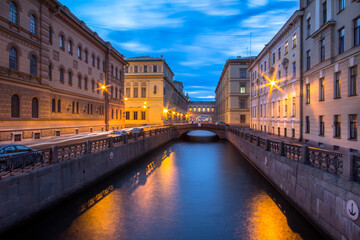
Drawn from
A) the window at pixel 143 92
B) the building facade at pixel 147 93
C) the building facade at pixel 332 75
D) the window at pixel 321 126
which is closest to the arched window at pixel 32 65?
the building facade at pixel 332 75

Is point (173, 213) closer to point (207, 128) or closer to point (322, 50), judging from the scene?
point (322, 50)

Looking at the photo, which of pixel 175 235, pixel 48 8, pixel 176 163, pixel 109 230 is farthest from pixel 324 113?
pixel 48 8

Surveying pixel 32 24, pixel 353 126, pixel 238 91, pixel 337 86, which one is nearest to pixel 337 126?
pixel 353 126

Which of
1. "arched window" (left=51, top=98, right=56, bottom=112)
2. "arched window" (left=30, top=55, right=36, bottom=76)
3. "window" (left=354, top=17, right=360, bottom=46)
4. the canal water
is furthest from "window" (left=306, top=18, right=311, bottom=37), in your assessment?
"arched window" (left=51, top=98, right=56, bottom=112)

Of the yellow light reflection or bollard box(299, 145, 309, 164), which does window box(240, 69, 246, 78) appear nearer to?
the yellow light reflection

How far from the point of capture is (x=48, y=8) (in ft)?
81.6

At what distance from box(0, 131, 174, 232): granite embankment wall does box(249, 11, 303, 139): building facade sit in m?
19.7

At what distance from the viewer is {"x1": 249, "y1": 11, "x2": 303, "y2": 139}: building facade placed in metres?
26.3

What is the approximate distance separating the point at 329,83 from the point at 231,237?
15.5 meters

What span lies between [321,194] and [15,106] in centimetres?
2353

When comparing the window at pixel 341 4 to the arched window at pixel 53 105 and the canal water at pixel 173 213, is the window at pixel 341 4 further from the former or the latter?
the arched window at pixel 53 105

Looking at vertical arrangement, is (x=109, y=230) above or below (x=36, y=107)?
below

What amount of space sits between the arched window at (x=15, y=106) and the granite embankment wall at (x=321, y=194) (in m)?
21.6

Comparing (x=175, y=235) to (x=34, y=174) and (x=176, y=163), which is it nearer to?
(x=34, y=174)
